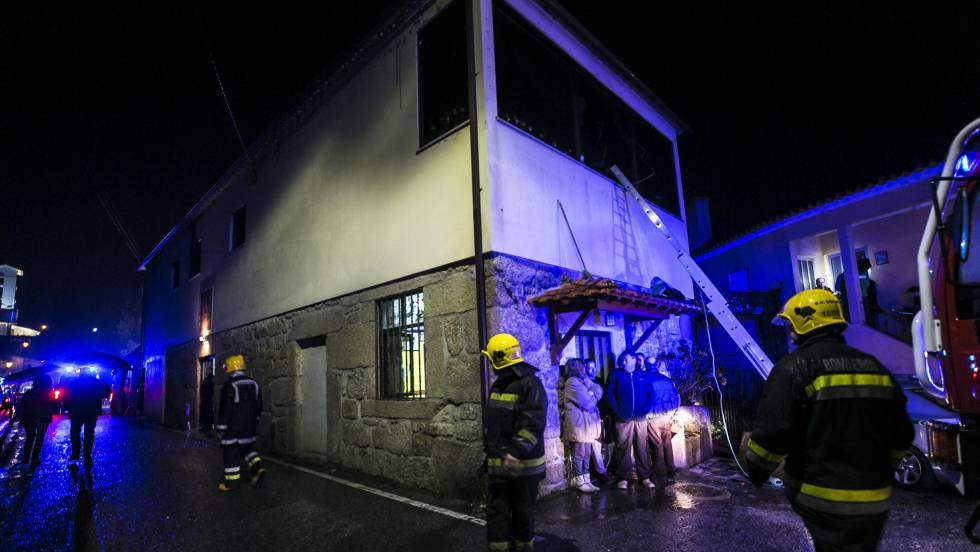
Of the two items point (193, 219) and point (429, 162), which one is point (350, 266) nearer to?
point (429, 162)

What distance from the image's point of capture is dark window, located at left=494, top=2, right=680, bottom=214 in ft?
24.6

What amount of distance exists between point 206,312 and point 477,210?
40.1ft

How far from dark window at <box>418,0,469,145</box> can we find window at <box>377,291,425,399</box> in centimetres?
266

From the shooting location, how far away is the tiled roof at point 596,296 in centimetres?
613

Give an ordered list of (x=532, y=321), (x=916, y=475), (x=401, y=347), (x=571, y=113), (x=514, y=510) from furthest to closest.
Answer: (x=571, y=113) < (x=401, y=347) < (x=532, y=321) < (x=916, y=475) < (x=514, y=510)

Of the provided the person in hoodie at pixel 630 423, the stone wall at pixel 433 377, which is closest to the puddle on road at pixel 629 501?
the person in hoodie at pixel 630 423

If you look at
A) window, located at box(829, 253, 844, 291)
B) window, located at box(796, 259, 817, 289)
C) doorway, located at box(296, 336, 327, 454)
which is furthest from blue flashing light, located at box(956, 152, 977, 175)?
window, located at box(829, 253, 844, 291)

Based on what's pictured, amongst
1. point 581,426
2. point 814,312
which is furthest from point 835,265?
point 814,312

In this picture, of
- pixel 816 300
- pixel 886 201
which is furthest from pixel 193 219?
pixel 886 201

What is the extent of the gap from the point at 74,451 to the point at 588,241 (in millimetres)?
10688

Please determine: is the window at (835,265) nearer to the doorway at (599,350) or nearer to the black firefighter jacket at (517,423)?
the doorway at (599,350)

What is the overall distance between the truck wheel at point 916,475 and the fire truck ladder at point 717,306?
5.97ft

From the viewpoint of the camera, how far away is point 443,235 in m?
7.05

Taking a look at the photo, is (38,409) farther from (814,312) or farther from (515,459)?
(814,312)
